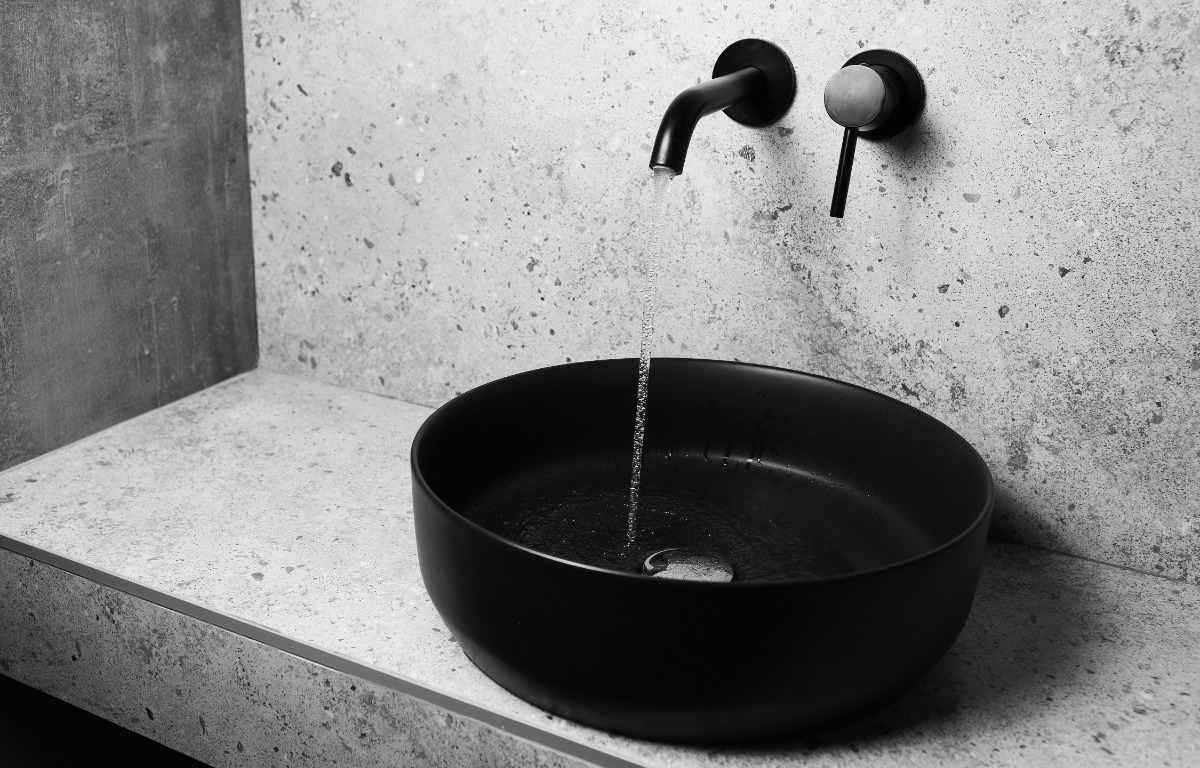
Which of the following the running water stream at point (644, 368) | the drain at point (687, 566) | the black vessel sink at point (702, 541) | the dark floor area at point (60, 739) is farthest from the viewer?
the dark floor area at point (60, 739)

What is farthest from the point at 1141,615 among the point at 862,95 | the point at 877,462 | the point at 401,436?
the point at 401,436

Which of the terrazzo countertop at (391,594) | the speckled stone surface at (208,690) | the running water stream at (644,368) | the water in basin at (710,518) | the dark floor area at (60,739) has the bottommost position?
the dark floor area at (60,739)

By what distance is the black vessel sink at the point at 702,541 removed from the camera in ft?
2.54

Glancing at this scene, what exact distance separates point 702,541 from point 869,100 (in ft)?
1.50

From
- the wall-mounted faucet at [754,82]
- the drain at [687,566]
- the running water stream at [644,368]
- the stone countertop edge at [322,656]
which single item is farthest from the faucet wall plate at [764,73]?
the stone countertop edge at [322,656]

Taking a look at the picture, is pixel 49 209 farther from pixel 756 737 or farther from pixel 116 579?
pixel 756 737

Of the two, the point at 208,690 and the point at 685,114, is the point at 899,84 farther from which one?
the point at 208,690

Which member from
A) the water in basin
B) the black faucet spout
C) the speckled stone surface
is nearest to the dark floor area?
the speckled stone surface

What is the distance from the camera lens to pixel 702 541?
1.07m

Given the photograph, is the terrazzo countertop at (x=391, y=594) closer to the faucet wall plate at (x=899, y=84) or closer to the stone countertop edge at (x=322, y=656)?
the stone countertop edge at (x=322, y=656)

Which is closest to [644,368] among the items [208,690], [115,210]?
[208,690]

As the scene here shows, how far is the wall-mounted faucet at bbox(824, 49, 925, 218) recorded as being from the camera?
40.2 inches

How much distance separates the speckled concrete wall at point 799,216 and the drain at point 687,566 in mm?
335

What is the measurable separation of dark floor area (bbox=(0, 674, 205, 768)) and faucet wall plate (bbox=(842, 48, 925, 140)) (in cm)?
106
